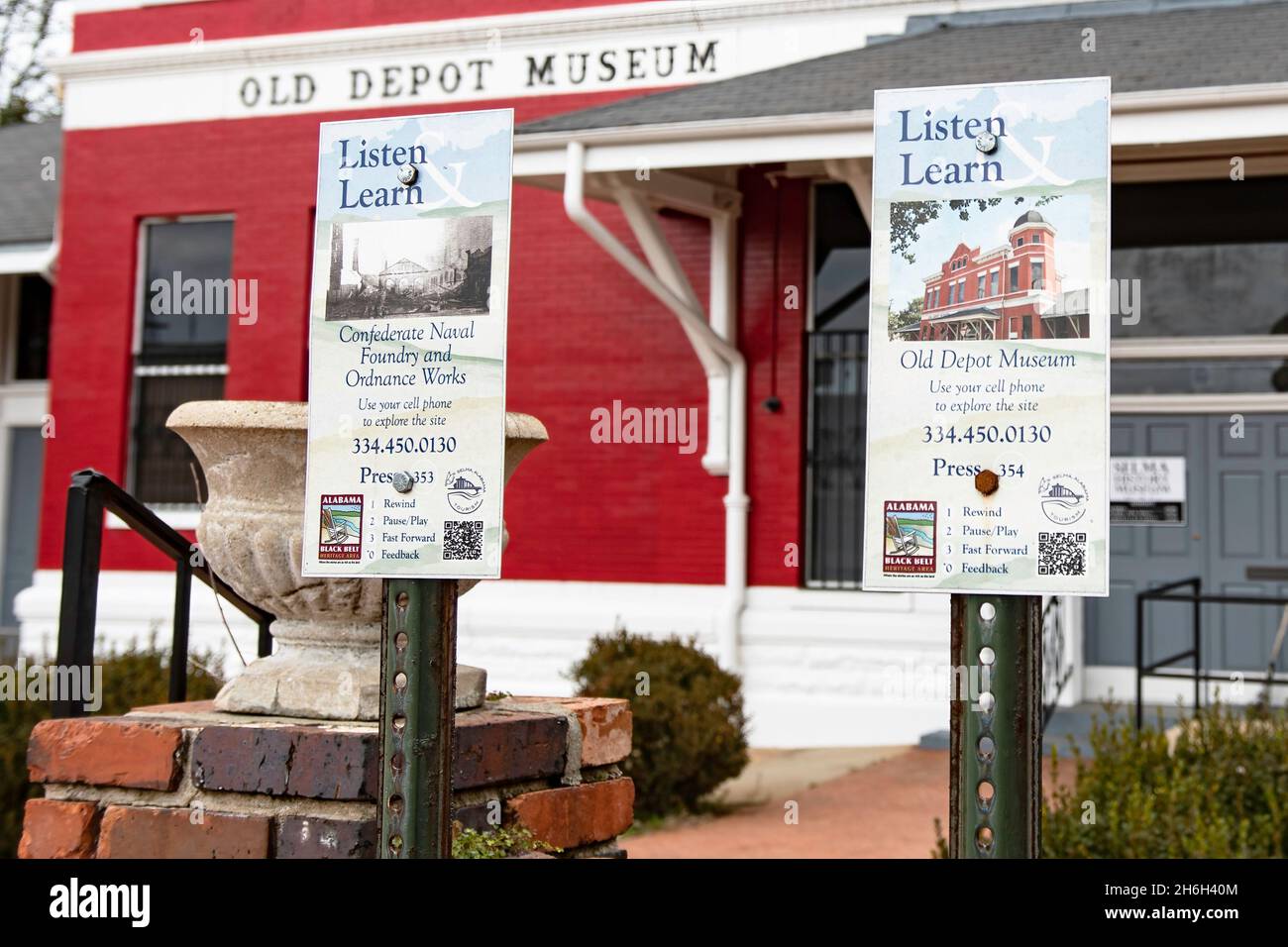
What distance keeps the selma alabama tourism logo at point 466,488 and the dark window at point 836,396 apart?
8.11 m

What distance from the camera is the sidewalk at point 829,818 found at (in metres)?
7.30

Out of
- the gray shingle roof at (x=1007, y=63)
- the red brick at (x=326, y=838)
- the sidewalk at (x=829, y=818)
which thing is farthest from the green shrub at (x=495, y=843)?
the gray shingle roof at (x=1007, y=63)

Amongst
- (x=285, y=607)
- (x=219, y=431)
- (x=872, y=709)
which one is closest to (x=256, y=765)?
(x=285, y=607)

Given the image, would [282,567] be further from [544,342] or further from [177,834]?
[544,342]

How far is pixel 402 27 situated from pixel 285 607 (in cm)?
908

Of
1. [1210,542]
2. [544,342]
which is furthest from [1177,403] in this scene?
[544,342]

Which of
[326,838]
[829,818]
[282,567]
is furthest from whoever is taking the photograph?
[829,818]

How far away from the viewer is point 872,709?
10414mm

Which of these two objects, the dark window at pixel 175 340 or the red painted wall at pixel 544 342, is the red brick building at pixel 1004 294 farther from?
the dark window at pixel 175 340

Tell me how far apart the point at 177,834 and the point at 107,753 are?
0.88 ft

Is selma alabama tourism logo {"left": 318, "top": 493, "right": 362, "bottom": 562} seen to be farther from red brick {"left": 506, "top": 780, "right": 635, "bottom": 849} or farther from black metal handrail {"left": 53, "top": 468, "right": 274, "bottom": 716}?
black metal handrail {"left": 53, "top": 468, "right": 274, "bottom": 716}

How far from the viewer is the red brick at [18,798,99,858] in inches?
133

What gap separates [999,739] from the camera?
230cm

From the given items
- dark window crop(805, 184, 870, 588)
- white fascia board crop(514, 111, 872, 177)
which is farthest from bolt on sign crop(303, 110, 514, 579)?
dark window crop(805, 184, 870, 588)
